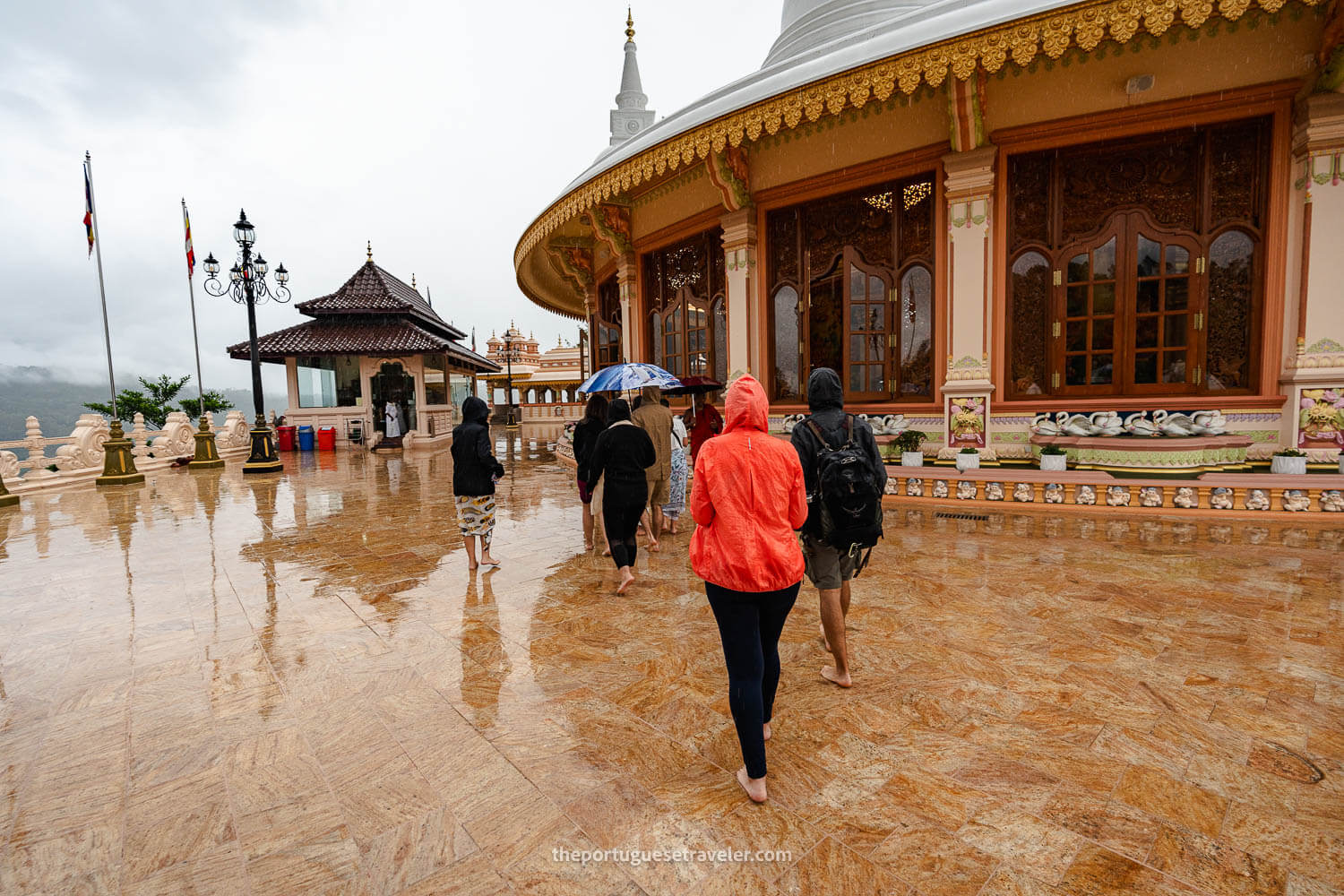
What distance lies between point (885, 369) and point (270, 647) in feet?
27.8

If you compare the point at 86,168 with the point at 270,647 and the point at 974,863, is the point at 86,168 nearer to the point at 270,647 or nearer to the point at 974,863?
the point at 270,647

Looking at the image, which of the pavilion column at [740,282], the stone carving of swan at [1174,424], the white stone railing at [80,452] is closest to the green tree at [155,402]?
the white stone railing at [80,452]

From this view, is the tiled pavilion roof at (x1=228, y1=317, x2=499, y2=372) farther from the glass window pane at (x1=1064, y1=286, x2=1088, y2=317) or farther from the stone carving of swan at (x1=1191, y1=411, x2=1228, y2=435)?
the stone carving of swan at (x1=1191, y1=411, x2=1228, y2=435)

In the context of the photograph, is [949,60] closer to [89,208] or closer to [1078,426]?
[1078,426]

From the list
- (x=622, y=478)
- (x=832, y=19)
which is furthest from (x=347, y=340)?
(x=622, y=478)

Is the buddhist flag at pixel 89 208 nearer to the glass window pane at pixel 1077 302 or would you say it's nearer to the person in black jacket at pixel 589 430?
the person in black jacket at pixel 589 430

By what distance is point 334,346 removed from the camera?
23.7m

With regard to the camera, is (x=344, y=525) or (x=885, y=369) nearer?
(x=344, y=525)

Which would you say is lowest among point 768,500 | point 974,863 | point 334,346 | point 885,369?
point 974,863

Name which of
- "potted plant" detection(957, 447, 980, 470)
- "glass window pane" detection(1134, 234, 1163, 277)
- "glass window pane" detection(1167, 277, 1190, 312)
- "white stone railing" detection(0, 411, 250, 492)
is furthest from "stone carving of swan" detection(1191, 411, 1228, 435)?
"white stone railing" detection(0, 411, 250, 492)

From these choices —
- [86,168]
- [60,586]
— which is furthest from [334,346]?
[60,586]

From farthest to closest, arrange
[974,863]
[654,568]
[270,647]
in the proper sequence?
[654,568] < [270,647] < [974,863]

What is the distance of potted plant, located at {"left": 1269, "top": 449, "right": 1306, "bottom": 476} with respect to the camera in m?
7.07

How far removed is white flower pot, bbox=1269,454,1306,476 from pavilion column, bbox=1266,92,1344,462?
453 mm
